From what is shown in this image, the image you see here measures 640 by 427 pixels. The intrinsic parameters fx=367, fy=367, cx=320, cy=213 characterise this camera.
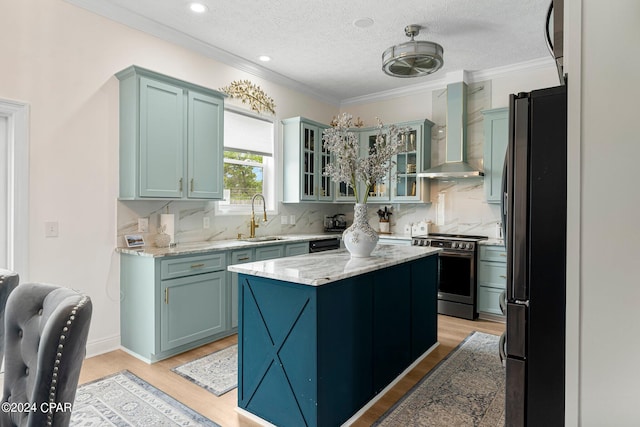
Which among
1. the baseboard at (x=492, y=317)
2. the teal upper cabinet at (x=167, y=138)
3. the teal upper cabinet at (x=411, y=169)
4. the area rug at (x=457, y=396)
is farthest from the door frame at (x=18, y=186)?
the baseboard at (x=492, y=317)

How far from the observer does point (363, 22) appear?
343 cm

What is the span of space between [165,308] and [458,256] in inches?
125

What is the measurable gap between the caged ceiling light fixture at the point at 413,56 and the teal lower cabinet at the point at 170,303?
2.47 m

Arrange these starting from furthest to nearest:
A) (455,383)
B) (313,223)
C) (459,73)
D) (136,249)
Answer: (313,223) → (459,73) → (136,249) → (455,383)

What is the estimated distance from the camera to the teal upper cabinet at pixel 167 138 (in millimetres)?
3135

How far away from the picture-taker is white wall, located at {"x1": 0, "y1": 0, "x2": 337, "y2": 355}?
2760 mm

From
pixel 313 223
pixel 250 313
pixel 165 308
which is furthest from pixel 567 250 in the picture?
pixel 313 223

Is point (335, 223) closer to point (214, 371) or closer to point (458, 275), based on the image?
point (458, 275)

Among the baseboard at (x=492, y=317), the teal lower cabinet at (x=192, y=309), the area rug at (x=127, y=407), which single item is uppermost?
the teal lower cabinet at (x=192, y=309)

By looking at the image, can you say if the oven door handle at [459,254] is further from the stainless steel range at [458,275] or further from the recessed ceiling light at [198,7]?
the recessed ceiling light at [198,7]

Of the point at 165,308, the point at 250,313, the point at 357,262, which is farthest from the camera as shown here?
the point at 165,308

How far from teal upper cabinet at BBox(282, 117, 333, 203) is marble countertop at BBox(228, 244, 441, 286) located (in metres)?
2.04

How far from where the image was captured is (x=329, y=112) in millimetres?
5902

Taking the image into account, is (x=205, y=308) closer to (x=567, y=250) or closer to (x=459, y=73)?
(x=567, y=250)
